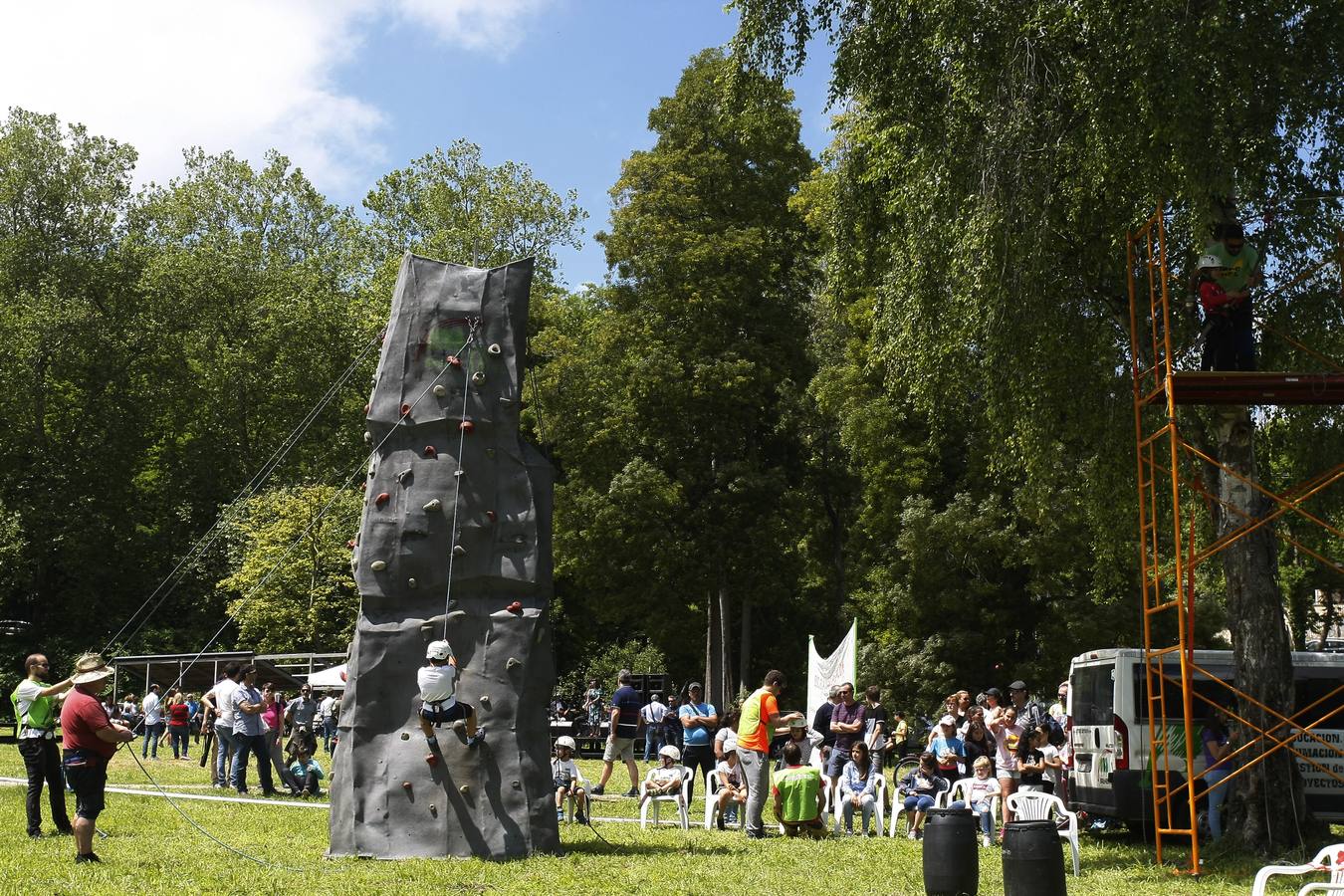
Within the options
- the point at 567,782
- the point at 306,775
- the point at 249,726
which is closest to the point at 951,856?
the point at 567,782

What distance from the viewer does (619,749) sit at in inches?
739

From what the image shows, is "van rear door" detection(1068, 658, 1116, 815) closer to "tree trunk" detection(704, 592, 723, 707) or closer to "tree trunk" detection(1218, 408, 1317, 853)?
"tree trunk" detection(1218, 408, 1317, 853)

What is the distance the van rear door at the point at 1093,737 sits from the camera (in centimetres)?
1418

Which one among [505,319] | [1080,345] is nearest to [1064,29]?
[1080,345]

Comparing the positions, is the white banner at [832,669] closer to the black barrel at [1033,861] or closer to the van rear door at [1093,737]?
the van rear door at [1093,737]

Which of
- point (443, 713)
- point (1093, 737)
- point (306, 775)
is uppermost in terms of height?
point (443, 713)

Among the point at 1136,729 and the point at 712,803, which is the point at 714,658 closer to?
the point at 712,803

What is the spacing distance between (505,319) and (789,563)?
23411mm

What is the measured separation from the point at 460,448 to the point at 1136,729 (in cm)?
759

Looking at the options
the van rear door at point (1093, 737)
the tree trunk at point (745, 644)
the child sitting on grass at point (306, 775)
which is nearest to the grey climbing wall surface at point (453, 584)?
the van rear door at point (1093, 737)

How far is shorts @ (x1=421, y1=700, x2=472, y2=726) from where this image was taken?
11.0 metres

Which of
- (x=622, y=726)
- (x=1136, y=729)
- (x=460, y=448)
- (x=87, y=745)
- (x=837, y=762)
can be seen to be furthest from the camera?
(x=622, y=726)

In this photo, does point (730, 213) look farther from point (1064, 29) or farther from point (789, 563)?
point (1064, 29)

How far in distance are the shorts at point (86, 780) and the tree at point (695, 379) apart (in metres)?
22.2
